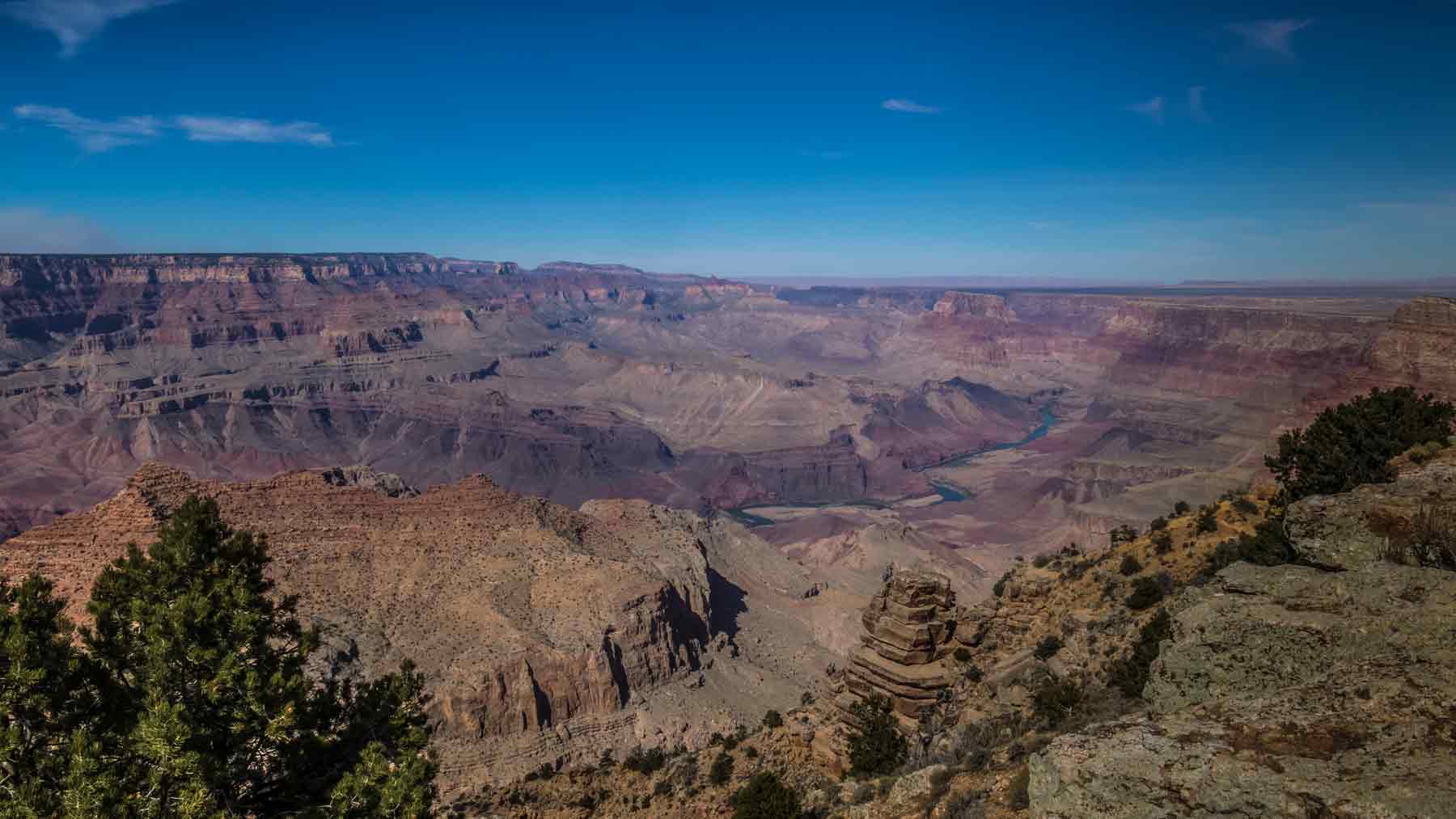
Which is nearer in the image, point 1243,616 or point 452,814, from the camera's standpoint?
point 1243,616

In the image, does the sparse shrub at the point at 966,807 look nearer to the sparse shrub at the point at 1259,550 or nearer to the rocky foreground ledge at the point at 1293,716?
the rocky foreground ledge at the point at 1293,716

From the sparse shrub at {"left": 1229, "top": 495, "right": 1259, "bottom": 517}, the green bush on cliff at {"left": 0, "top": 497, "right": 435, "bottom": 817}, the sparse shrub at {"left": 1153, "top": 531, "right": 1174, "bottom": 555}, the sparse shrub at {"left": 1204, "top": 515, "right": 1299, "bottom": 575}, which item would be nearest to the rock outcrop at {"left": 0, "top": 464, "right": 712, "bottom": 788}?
the green bush on cliff at {"left": 0, "top": 497, "right": 435, "bottom": 817}

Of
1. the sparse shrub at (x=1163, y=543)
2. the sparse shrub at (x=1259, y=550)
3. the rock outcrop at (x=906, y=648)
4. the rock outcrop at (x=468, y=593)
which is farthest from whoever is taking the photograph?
the rock outcrop at (x=468, y=593)

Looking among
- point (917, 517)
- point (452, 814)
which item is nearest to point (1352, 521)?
point (452, 814)

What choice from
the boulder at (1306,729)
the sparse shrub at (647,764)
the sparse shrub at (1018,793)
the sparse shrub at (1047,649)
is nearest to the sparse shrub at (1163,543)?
the sparse shrub at (1047,649)

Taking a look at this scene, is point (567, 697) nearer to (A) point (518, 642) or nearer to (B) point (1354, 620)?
(A) point (518, 642)

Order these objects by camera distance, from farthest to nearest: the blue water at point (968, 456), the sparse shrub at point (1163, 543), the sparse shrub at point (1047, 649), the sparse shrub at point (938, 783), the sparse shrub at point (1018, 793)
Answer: the blue water at point (968, 456) → the sparse shrub at point (1163, 543) → the sparse shrub at point (1047, 649) → the sparse shrub at point (938, 783) → the sparse shrub at point (1018, 793)
